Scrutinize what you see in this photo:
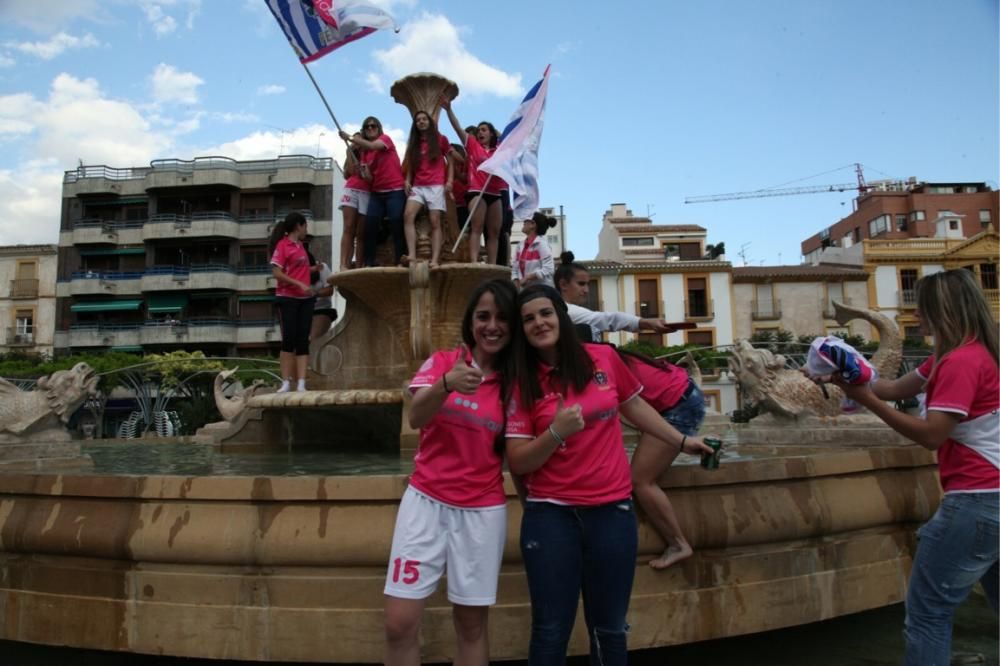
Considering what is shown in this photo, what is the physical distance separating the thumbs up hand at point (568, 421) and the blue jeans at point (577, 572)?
0.27 meters

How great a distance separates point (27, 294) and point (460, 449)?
53073 mm

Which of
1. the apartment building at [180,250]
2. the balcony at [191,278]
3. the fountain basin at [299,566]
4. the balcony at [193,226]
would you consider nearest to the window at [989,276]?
the apartment building at [180,250]

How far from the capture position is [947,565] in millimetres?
2396

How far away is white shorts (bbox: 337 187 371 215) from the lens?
766 cm

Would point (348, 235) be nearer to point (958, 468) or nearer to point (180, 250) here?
point (958, 468)

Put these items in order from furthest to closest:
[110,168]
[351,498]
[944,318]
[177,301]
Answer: [110,168] < [177,301] < [351,498] < [944,318]

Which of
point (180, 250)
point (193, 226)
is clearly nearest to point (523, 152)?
point (193, 226)

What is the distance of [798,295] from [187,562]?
45.3 metres

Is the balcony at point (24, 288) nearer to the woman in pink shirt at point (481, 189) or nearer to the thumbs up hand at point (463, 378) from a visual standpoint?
the woman in pink shirt at point (481, 189)

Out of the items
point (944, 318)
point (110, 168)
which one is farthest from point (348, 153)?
point (110, 168)

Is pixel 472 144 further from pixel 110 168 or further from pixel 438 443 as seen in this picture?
pixel 110 168

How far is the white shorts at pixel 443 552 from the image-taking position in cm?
238

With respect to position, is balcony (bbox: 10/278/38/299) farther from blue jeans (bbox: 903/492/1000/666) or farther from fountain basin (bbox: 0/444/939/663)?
blue jeans (bbox: 903/492/1000/666)

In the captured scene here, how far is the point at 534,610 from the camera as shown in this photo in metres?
2.37
